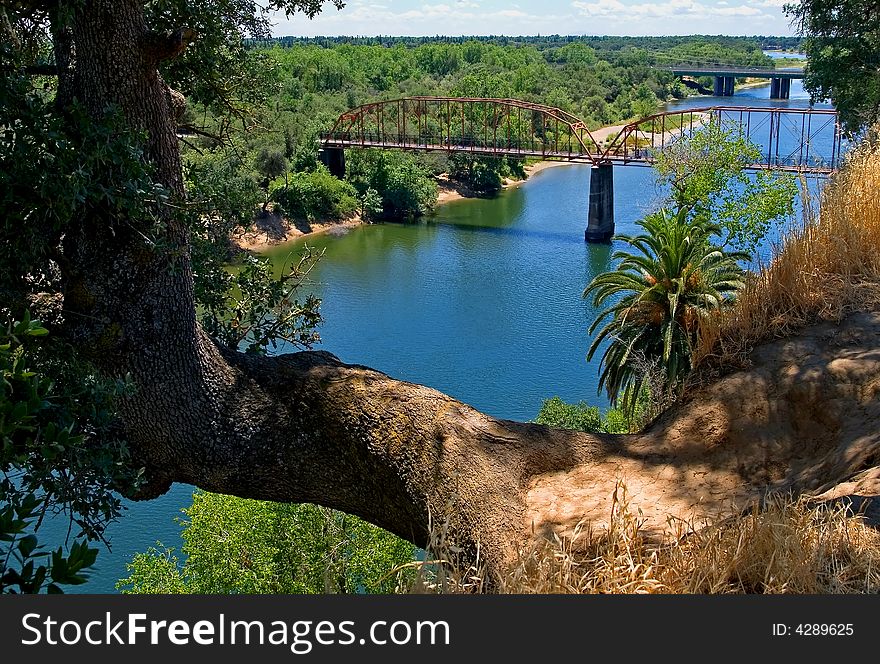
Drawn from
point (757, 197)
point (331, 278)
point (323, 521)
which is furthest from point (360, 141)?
point (323, 521)

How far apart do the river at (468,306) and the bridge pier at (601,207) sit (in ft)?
2.64

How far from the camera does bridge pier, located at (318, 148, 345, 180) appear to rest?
159ft

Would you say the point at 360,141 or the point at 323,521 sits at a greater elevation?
the point at 360,141

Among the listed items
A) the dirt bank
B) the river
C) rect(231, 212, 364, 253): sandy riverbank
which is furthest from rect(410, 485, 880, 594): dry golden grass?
rect(231, 212, 364, 253): sandy riverbank

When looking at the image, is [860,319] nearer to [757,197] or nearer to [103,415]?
[103,415]

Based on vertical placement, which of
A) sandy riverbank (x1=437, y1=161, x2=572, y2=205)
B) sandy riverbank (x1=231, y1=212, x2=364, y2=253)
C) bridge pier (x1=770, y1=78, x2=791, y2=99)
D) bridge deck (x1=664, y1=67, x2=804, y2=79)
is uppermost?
bridge deck (x1=664, y1=67, x2=804, y2=79)

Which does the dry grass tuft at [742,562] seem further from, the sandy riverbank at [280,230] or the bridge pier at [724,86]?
the bridge pier at [724,86]

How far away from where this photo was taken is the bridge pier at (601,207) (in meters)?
38.5

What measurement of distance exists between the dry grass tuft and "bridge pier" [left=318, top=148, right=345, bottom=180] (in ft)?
152

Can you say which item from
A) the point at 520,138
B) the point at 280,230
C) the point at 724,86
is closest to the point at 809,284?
the point at 280,230

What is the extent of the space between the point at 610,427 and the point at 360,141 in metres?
34.5

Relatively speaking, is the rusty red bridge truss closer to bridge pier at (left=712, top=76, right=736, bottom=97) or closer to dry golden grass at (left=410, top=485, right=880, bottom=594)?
dry golden grass at (left=410, top=485, right=880, bottom=594)

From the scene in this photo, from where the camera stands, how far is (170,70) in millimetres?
6504

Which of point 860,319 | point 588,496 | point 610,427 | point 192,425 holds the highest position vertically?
point 860,319
